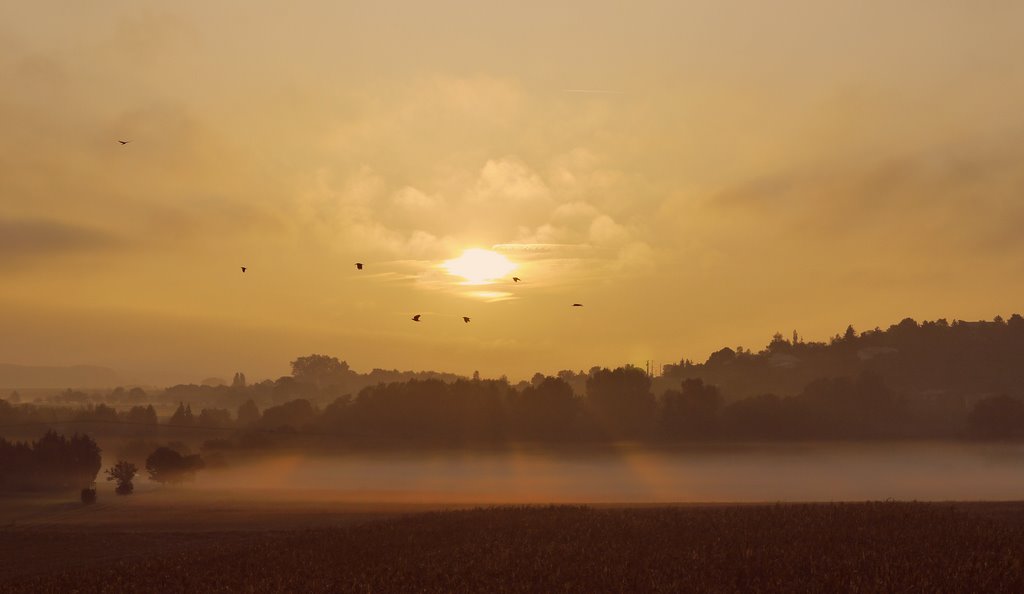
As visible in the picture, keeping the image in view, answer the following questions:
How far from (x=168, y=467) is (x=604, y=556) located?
14505 cm

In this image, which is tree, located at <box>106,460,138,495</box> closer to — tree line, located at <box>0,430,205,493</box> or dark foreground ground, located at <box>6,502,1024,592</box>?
tree line, located at <box>0,430,205,493</box>

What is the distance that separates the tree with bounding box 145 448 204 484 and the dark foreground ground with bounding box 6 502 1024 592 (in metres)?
115

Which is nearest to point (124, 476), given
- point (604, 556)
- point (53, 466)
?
point (53, 466)

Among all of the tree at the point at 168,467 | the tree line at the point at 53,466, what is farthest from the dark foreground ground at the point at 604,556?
the tree at the point at 168,467

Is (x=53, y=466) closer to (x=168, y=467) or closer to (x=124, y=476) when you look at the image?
(x=124, y=476)

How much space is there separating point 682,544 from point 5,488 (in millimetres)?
131196

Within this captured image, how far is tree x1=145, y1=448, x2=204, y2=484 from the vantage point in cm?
16200

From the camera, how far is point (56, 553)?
52781mm

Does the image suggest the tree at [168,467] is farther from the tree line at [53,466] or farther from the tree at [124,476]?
the tree line at [53,466]

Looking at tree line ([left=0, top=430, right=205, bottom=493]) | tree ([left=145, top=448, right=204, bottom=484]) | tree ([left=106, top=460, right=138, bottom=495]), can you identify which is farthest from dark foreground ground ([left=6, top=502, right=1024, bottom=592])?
tree ([left=145, top=448, right=204, bottom=484])

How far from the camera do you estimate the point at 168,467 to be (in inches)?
6427

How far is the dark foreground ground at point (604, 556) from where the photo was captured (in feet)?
99.7

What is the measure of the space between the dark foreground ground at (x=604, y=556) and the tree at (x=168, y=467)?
115162 mm

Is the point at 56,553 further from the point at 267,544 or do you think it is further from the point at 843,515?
the point at 843,515
